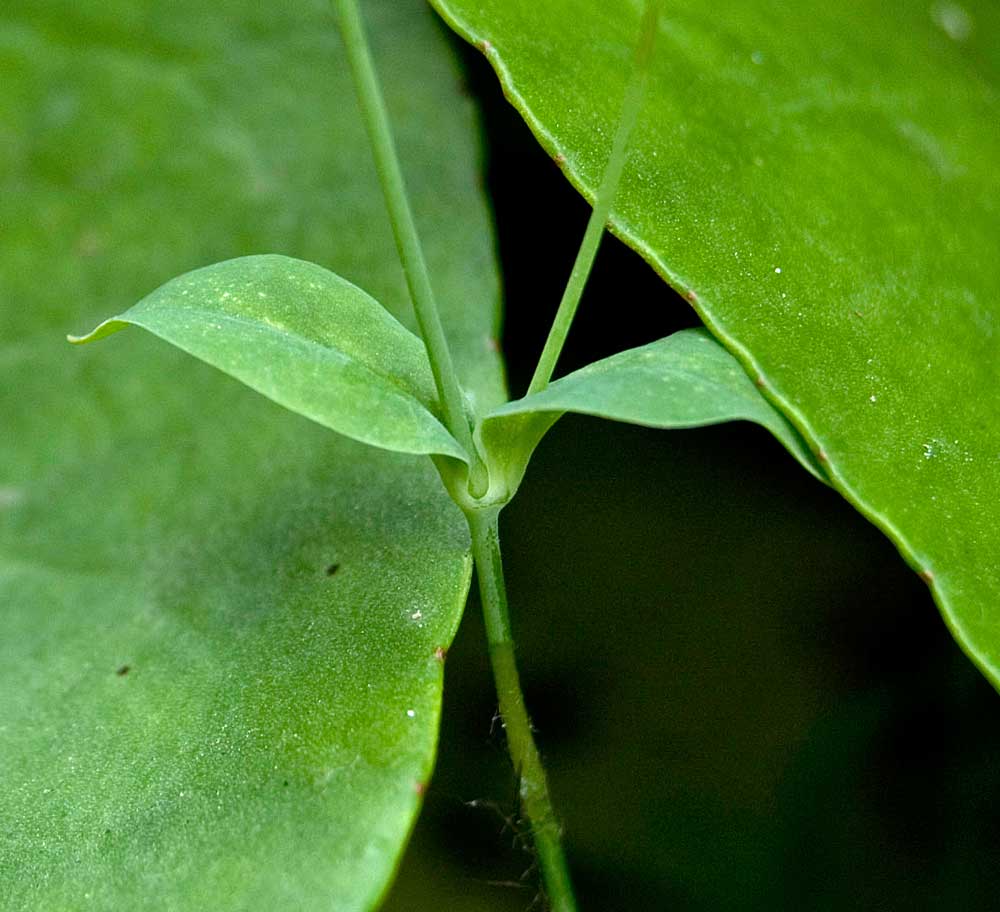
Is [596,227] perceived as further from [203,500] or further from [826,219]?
[203,500]

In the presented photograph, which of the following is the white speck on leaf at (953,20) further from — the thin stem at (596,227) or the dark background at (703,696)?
the thin stem at (596,227)

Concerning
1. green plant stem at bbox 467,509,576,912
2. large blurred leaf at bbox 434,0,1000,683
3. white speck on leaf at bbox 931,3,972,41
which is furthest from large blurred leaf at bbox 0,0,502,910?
white speck on leaf at bbox 931,3,972,41

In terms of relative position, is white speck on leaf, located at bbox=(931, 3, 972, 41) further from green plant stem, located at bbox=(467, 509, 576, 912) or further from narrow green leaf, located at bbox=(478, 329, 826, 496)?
green plant stem, located at bbox=(467, 509, 576, 912)

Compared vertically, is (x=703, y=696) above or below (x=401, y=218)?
below

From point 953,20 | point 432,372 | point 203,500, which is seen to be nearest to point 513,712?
point 432,372

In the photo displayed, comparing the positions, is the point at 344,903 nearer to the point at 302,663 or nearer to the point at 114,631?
the point at 302,663

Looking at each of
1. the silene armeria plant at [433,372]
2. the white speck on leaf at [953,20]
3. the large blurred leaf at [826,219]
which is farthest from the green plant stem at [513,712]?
the white speck on leaf at [953,20]
